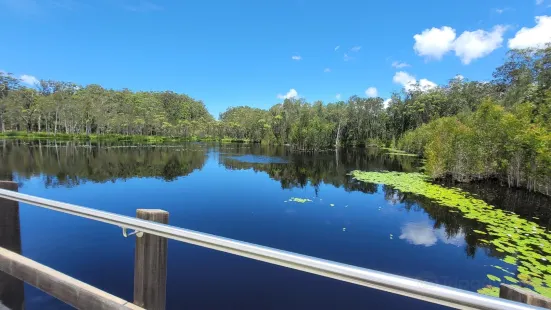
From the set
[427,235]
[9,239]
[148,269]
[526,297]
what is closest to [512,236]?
[427,235]

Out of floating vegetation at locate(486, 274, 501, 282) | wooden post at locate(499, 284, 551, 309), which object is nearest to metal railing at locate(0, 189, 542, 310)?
wooden post at locate(499, 284, 551, 309)

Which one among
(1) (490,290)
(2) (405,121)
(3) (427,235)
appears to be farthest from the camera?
(2) (405,121)

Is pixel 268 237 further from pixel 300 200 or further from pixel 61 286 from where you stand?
pixel 61 286

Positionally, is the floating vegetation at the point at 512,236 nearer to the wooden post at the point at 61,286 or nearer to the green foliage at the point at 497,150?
the green foliage at the point at 497,150

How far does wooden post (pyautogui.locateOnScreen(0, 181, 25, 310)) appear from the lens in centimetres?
226

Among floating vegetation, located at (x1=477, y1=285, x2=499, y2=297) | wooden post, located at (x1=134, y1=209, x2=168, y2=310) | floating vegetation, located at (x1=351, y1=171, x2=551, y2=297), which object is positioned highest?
wooden post, located at (x1=134, y1=209, x2=168, y2=310)

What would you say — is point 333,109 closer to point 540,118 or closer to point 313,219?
point 540,118

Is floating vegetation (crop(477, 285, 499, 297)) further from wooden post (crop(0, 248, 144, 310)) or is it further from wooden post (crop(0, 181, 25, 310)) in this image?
wooden post (crop(0, 181, 25, 310))

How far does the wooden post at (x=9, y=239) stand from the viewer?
2.26 m

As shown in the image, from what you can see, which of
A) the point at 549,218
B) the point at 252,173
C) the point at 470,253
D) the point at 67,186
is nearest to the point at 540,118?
the point at 549,218

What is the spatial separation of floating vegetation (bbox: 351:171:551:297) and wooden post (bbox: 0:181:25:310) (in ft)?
21.9

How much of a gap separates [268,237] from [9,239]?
5.97 m

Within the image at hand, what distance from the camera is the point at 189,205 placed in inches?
424

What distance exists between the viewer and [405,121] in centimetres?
6244
